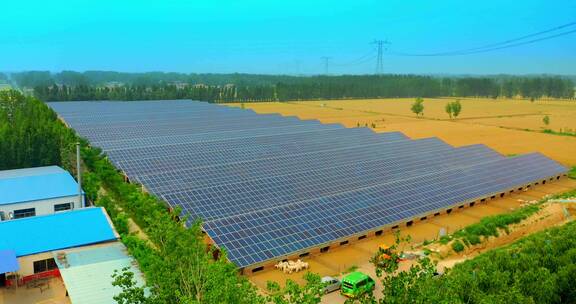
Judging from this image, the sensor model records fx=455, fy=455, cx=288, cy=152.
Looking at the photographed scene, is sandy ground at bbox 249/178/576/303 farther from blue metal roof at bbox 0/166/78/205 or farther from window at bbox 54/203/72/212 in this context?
blue metal roof at bbox 0/166/78/205

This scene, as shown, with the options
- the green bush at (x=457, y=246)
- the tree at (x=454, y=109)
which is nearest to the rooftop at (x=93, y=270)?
the green bush at (x=457, y=246)

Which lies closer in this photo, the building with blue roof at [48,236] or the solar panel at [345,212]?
the building with blue roof at [48,236]

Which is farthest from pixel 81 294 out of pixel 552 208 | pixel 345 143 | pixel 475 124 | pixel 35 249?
pixel 475 124

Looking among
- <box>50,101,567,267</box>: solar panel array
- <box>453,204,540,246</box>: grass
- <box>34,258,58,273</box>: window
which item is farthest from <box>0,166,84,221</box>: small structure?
<box>453,204,540,246</box>: grass

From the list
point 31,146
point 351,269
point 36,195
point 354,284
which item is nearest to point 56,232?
point 36,195

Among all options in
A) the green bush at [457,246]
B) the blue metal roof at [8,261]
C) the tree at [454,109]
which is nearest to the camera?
the blue metal roof at [8,261]

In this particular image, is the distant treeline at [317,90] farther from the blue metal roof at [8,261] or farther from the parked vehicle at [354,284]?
the parked vehicle at [354,284]

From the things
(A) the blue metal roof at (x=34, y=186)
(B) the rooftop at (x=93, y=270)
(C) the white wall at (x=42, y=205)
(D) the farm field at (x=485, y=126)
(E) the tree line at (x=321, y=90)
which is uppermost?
(E) the tree line at (x=321, y=90)

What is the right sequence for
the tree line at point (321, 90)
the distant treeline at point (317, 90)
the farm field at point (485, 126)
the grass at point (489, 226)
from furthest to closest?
the distant treeline at point (317, 90) → the tree line at point (321, 90) → the farm field at point (485, 126) → the grass at point (489, 226)
